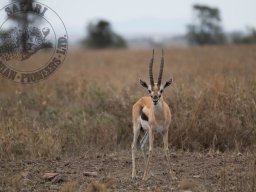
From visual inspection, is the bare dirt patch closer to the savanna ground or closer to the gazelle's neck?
the savanna ground

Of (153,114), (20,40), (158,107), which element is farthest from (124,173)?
(20,40)

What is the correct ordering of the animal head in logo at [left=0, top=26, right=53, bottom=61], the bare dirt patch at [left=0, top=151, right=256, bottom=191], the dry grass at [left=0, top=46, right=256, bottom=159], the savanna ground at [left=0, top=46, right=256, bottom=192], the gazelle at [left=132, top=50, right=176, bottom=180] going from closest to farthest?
the bare dirt patch at [left=0, top=151, right=256, bottom=191] → the gazelle at [left=132, top=50, right=176, bottom=180] → the savanna ground at [left=0, top=46, right=256, bottom=192] → the dry grass at [left=0, top=46, right=256, bottom=159] → the animal head in logo at [left=0, top=26, right=53, bottom=61]

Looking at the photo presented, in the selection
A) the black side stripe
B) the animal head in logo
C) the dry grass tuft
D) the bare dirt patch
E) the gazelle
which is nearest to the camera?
the dry grass tuft

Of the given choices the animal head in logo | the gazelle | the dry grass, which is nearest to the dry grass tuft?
the gazelle

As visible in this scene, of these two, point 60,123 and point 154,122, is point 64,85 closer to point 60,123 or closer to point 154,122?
point 60,123

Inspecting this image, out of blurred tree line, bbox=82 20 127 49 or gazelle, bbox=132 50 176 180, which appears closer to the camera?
gazelle, bbox=132 50 176 180

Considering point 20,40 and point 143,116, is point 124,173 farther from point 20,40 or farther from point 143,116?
point 20,40

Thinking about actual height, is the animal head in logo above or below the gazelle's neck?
above

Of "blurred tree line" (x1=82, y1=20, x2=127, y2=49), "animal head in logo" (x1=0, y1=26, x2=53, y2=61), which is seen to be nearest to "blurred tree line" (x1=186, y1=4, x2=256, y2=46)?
"blurred tree line" (x1=82, y1=20, x2=127, y2=49)

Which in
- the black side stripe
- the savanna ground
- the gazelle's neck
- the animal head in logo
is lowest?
the savanna ground

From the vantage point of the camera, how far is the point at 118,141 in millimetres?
11594

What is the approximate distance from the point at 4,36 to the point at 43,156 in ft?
16.8

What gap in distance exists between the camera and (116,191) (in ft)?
26.6

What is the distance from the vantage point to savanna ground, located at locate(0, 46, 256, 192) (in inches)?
337
